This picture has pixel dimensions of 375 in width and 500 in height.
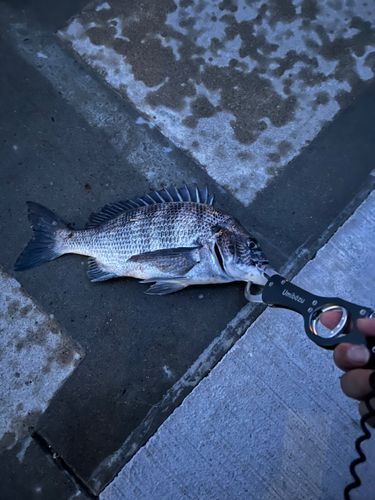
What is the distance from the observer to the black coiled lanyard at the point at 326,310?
196 centimetres

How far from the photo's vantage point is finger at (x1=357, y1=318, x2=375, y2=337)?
1845mm

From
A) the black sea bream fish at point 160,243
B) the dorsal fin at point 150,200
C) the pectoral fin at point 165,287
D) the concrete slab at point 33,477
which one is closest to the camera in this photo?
the concrete slab at point 33,477

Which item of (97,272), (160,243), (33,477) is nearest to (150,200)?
(160,243)

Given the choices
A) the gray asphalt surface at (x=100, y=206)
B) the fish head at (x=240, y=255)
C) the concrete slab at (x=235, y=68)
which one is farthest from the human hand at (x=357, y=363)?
the concrete slab at (x=235, y=68)

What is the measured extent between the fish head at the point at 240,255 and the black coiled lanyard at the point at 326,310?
22 centimetres

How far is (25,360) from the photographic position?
3348mm

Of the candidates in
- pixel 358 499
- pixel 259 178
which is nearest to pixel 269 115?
pixel 259 178

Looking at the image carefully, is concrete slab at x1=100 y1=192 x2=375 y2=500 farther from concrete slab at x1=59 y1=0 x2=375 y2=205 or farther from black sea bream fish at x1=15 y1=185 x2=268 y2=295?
concrete slab at x1=59 y1=0 x2=375 y2=205

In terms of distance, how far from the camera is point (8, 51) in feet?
13.9

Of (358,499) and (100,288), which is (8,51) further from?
(358,499)

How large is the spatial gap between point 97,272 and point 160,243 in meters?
0.72

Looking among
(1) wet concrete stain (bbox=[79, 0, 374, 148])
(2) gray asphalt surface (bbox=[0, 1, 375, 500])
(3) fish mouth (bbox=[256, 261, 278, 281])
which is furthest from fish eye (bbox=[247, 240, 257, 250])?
(1) wet concrete stain (bbox=[79, 0, 374, 148])

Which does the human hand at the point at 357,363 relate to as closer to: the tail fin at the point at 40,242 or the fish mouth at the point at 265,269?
the fish mouth at the point at 265,269

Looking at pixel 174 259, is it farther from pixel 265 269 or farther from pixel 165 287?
pixel 265 269
